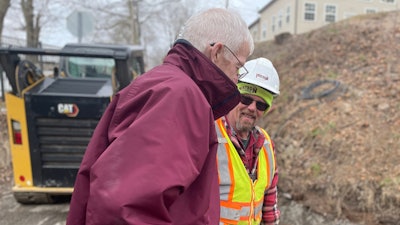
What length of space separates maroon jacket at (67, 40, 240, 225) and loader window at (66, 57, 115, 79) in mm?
6162

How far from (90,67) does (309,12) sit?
25109 mm

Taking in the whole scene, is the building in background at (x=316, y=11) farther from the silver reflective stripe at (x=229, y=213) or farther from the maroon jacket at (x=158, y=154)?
the maroon jacket at (x=158, y=154)

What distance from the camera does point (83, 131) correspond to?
5.34 m

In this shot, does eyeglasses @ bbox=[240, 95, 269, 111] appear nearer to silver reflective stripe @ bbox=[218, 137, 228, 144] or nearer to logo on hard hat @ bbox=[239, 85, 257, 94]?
logo on hard hat @ bbox=[239, 85, 257, 94]

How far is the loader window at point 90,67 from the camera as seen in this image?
720 cm

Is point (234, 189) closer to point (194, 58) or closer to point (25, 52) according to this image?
point (194, 58)

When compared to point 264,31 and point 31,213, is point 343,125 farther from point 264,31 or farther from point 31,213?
point 264,31

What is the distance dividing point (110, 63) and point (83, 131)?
2286mm

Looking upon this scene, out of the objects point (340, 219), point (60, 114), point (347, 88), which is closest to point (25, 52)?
point (60, 114)

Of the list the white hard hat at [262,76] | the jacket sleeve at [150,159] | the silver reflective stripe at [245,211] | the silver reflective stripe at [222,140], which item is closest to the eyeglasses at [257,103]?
the white hard hat at [262,76]

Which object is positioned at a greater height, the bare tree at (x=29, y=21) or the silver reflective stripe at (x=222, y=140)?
the silver reflective stripe at (x=222, y=140)

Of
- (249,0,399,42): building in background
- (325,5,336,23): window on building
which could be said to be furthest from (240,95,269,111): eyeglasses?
(325,5,336,23): window on building

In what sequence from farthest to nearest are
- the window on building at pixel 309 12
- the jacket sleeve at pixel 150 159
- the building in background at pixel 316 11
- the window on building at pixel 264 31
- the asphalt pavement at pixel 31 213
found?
1. the window on building at pixel 264 31
2. the window on building at pixel 309 12
3. the building in background at pixel 316 11
4. the asphalt pavement at pixel 31 213
5. the jacket sleeve at pixel 150 159

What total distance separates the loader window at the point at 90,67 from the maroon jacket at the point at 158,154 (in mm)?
6162
